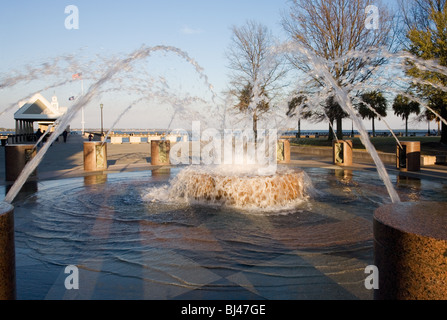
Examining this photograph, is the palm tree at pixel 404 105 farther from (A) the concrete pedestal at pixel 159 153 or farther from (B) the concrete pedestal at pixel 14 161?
(B) the concrete pedestal at pixel 14 161

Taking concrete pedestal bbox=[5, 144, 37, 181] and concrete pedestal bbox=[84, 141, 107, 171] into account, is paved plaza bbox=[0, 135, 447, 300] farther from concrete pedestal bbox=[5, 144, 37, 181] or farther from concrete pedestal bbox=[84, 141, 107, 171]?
concrete pedestal bbox=[84, 141, 107, 171]

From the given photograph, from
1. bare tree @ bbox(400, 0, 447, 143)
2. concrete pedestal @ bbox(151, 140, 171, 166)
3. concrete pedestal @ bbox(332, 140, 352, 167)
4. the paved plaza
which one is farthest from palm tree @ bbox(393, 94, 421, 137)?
the paved plaza

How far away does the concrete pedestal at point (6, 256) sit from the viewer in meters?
2.71

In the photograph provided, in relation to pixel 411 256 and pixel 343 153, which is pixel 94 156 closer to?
pixel 343 153

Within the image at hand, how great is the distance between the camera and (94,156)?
1501cm

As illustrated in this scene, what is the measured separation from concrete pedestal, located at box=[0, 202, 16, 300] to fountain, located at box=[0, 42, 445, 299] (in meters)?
1.28

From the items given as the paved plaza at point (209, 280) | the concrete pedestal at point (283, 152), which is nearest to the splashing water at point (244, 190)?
the paved plaza at point (209, 280)

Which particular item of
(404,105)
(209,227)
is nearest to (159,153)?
(209,227)

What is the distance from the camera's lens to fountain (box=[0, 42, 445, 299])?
4051 millimetres

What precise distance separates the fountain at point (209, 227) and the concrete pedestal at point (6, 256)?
128cm

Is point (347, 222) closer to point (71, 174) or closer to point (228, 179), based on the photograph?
point (228, 179)
